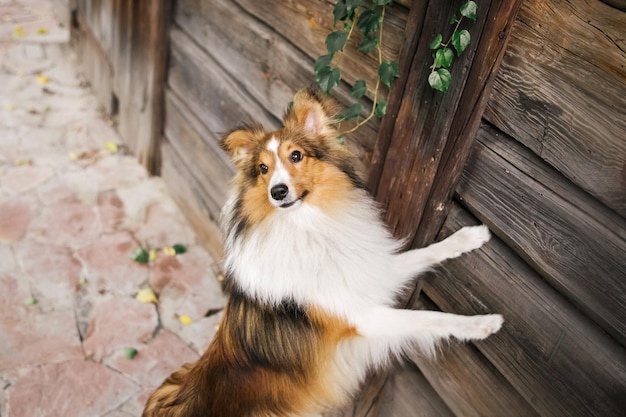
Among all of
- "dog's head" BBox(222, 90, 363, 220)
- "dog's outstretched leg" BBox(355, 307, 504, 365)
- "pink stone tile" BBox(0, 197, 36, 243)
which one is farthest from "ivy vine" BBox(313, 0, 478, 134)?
"pink stone tile" BBox(0, 197, 36, 243)

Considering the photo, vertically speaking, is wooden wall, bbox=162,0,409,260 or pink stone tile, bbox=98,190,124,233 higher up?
wooden wall, bbox=162,0,409,260

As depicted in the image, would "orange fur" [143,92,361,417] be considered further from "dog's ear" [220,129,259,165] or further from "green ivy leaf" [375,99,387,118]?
"green ivy leaf" [375,99,387,118]

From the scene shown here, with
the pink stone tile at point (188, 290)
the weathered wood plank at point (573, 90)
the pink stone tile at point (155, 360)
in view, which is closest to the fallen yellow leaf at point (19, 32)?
the pink stone tile at point (188, 290)

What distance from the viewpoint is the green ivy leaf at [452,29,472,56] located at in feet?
5.25

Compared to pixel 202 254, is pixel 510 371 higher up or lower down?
higher up

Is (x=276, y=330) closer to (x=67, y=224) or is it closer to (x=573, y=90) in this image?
(x=573, y=90)

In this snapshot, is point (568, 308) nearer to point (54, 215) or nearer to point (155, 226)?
point (155, 226)

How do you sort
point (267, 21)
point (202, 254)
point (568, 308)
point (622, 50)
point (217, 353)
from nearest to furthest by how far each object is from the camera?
point (622, 50)
point (568, 308)
point (217, 353)
point (267, 21)
point (202, 254)

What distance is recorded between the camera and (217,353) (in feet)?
7.04

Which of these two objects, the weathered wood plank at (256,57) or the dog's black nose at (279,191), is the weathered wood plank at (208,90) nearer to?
the weathered wood plank at (256,57)

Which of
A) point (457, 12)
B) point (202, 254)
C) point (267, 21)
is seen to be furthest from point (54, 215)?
point (457, 12)

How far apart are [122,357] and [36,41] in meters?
4.82

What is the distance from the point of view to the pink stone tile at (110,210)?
3.94m

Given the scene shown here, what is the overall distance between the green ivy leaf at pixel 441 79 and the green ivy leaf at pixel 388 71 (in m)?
0.23
